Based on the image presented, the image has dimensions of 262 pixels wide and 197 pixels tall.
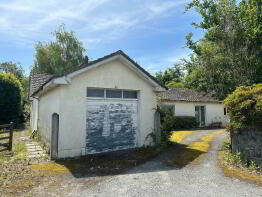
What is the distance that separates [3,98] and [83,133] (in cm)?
1652

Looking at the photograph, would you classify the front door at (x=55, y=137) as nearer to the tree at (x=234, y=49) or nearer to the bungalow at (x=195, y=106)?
the tree at (x=234, y=49)

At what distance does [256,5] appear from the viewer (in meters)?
15.0

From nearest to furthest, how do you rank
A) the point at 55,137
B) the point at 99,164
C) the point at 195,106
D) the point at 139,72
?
the point at 99,164 < the point at 55,137 < the point at 139,72 < the point at 195,106

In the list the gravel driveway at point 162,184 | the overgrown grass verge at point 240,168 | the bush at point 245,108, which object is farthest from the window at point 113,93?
the overgrown grass verge at point 240,168

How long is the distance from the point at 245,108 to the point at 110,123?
5.90 metres

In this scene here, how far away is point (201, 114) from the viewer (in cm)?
2394

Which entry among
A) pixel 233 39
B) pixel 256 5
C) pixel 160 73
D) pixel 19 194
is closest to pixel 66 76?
pixel 19 194

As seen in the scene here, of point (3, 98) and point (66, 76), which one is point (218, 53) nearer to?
point (66, 76)

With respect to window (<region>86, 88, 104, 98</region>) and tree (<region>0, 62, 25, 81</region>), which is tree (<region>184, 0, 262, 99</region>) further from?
tree (<region>0, 62, 25, 81</region>)

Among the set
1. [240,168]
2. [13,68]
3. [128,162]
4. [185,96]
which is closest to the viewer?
[240,168]

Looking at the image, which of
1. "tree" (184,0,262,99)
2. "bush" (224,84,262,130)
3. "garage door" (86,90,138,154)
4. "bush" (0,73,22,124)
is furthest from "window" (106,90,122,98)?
"bush" (0,73,22,124)

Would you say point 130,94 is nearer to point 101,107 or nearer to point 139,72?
point 139,72

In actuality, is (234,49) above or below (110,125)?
above

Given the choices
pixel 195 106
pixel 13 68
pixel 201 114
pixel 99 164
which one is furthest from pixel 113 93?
pixel 13 68
